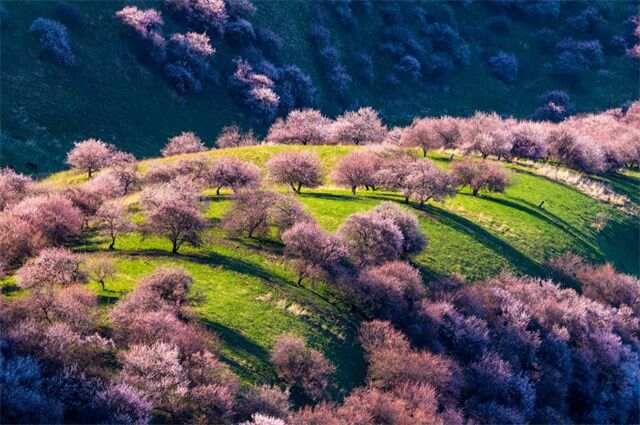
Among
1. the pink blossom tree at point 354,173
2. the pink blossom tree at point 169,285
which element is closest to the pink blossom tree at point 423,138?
the pink blossom tree at point 354,173

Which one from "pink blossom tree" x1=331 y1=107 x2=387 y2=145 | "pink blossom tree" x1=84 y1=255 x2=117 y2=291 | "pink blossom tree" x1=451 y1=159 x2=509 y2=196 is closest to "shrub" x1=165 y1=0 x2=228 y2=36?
"pink blossom tree" x1=331 y1=107 x2=387 y2=145

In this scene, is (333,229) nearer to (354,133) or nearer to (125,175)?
(125,175)

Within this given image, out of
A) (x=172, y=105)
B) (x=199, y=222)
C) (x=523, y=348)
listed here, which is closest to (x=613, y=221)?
(x=523, y=348)

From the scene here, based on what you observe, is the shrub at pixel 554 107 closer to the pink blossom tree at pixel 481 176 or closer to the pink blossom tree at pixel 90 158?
the pink blossom tree at pixel 481 176

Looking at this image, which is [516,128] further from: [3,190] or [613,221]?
[3,190]

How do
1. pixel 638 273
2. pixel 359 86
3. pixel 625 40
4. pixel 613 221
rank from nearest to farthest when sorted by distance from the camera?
pixel 638 273 → pixel 613 221 → pixel 359 86 → pixel 625 40

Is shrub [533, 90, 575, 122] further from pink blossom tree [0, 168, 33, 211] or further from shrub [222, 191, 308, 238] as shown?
pink blossom tree [0, 168, 33, 211]

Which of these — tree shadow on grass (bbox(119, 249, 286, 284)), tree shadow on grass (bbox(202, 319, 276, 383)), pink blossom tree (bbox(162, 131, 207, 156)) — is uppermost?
pink blossom tree (bbox(162, 131, 207, 156))
